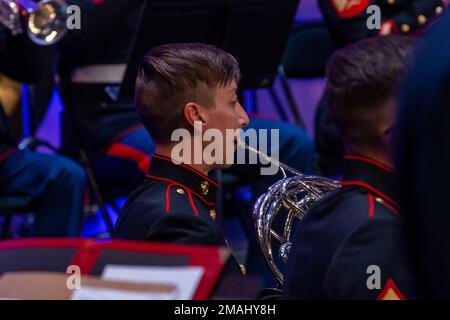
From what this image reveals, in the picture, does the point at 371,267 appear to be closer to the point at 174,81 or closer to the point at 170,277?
the point at 170,277

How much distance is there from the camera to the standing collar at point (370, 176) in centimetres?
122

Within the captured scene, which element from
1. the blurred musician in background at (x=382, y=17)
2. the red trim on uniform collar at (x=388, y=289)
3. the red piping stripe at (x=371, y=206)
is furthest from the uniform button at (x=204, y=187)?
the blurred musician in background at (x=382, y=17)

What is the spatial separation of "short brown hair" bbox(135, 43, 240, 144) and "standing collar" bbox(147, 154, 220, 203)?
0.18 ft

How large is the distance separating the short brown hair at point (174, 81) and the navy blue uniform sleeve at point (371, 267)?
0.62 m

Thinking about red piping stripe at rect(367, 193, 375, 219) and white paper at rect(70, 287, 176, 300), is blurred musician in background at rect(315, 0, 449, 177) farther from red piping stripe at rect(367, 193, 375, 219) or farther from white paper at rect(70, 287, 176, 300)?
white paper at rect(70, 287, 176, 300)

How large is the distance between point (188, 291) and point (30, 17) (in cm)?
209

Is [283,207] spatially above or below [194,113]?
below

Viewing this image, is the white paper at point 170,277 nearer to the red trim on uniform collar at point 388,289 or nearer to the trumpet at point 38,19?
the red trim on uniform collar at point 388,289

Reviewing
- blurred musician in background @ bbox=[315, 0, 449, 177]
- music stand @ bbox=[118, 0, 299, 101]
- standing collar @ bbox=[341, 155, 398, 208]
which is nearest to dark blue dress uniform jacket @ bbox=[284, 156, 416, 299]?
standing collar @ bbox=[341, 155, 398, 208]

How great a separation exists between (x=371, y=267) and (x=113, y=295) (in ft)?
1.41

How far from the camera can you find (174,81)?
5.42 feet

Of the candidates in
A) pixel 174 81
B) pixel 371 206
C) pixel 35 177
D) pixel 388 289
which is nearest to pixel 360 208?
pixel 371 206
